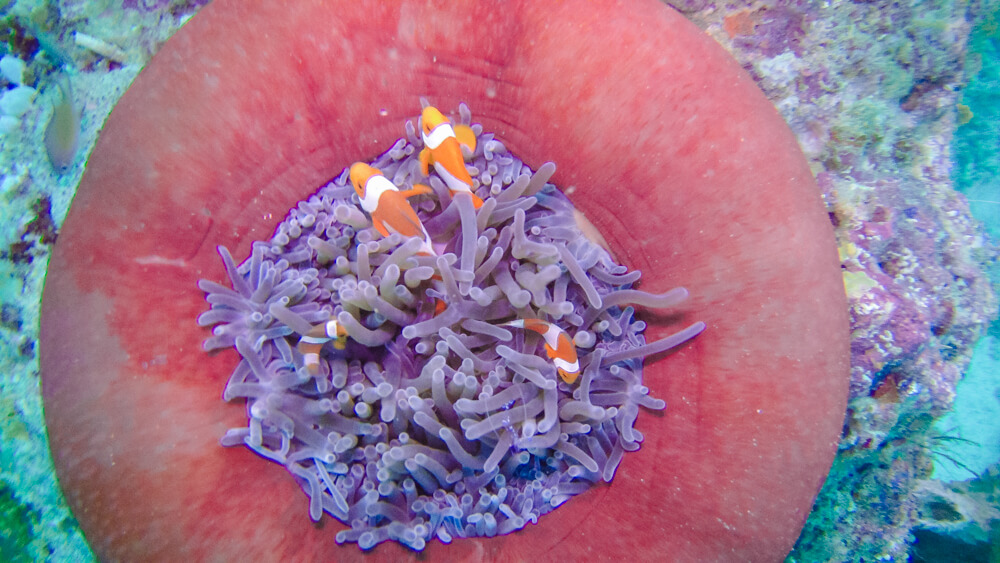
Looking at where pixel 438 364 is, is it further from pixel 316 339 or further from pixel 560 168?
pixel 560 168

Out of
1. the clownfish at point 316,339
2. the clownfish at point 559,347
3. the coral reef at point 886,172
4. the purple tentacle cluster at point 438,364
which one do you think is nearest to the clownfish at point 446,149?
the purple tentacle cluster at point 438,364

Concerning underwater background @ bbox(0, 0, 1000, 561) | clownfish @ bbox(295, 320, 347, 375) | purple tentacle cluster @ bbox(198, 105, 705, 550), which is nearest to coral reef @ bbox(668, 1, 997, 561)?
underwater background @ bbox(0, 0, 1000, 561)

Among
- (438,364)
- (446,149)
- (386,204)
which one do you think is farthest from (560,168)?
(438,364)

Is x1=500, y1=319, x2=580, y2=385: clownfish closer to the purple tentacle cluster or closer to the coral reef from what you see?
the purple tentacle cluster

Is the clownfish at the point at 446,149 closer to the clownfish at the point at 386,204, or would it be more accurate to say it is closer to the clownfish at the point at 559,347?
the clownfish at the point at 386,204

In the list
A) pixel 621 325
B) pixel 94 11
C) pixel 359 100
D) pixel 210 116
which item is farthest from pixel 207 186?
pixel 94 11

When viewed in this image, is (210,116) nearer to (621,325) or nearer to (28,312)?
(621,325)
